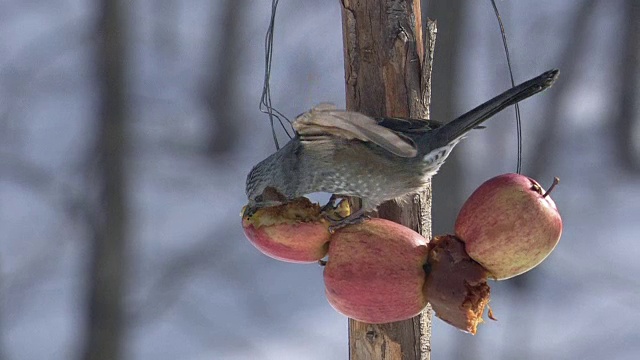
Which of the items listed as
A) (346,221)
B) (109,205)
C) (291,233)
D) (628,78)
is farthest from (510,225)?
(628,78)

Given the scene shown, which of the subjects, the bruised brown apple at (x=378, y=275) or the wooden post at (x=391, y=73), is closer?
the bruised brown apple at (x=378, y=275)

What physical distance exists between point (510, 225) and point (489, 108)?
1.18ft

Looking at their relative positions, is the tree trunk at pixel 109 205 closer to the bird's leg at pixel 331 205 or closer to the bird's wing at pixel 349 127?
the bird's leg at pixel 331 205

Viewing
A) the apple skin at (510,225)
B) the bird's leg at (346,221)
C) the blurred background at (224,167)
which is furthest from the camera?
the blurred background at (224,167)

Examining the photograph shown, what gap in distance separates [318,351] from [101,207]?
1.83m

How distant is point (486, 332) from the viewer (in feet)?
22.4

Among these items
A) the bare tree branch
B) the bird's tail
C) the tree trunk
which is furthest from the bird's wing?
the bare tree branch

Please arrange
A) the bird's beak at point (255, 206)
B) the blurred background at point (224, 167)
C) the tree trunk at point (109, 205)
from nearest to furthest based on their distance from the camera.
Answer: the bird's beak at point (255, 206) → the tree trunk at point (109, 205) → the blurred background at point (224, 167)

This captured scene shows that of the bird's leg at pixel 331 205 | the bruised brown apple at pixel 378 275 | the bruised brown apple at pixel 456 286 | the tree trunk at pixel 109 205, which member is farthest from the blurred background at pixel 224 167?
the bruised brown apple at pixel 456 286

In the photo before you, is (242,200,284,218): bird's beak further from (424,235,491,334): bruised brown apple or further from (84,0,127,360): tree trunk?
(84,0,127,360): tree trunk

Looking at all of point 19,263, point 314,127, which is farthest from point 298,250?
point 19,263

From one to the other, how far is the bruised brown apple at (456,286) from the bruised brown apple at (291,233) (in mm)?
317

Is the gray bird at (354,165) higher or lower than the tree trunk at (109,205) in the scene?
higher

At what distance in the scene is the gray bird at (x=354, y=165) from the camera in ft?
8.33
